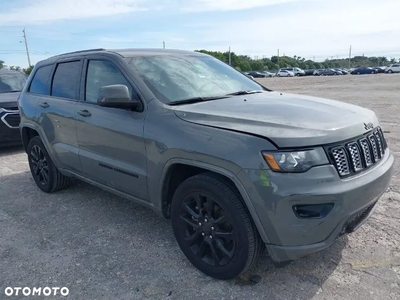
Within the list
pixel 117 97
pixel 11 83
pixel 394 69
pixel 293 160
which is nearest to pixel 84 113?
pixel 117 97

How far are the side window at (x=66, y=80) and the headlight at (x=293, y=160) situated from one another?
105 inches

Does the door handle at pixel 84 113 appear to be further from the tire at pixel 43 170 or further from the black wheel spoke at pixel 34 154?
the black wheel spoke at pixel 34 154

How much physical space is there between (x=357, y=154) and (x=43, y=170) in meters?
4.14

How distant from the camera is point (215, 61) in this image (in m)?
4.27

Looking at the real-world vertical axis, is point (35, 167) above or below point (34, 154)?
below

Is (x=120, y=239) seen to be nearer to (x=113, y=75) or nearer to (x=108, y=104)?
(x=108, y=104)

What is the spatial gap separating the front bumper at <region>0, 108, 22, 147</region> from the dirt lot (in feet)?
10.4

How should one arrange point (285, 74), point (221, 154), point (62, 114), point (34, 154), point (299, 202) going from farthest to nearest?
point (285, 74)
point (34, 154)
point (62, 114)
point (221, 154)
point (299, 202)

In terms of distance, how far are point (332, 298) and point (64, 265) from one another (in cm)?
222

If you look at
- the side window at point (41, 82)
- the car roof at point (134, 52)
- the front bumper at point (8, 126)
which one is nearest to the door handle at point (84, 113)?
the car roof at point (134, 52)

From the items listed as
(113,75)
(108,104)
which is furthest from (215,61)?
(108,104)

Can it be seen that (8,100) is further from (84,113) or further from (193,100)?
(193,100)

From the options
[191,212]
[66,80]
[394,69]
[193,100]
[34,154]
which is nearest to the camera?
[191,212]

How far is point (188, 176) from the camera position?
314cm
